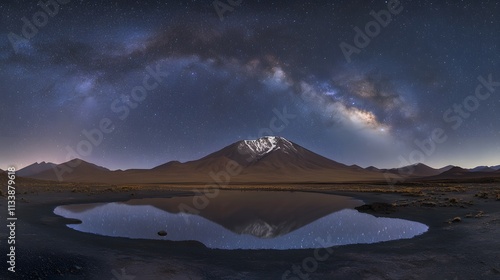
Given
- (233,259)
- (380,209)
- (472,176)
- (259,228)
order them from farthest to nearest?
(472,176), (380,209), (259,228), (233,259)

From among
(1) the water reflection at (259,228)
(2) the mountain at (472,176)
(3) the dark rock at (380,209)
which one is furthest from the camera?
(2) the mountain at (472,176)

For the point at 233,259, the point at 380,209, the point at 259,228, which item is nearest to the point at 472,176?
the point at 380,209

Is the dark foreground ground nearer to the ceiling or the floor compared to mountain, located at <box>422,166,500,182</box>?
nearer to the ceiling

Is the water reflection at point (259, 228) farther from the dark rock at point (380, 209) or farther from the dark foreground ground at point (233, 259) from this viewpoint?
the dark rock at point (380, 209)

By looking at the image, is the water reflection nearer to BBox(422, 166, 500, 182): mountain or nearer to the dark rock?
the dark rock

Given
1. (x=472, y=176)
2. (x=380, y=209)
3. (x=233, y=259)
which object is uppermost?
(x=233, y=259)

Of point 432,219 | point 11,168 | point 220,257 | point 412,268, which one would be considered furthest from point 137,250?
point 432,219

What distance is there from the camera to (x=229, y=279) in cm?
1035

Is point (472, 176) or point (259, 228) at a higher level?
point (259, 228)

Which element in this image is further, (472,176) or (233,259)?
(472,176)

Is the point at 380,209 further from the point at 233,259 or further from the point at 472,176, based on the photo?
the point at 472,176

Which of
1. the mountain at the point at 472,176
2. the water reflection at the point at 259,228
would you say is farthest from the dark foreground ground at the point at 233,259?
the mountain at the point at 472,176

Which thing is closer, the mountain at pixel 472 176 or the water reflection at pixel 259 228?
the water reflection at pixel 259 228

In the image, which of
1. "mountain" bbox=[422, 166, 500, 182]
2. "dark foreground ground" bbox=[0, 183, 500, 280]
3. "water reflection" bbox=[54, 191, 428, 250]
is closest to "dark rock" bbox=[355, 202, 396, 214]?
"water reflection" bbox=[54, 191, 428, 250]
